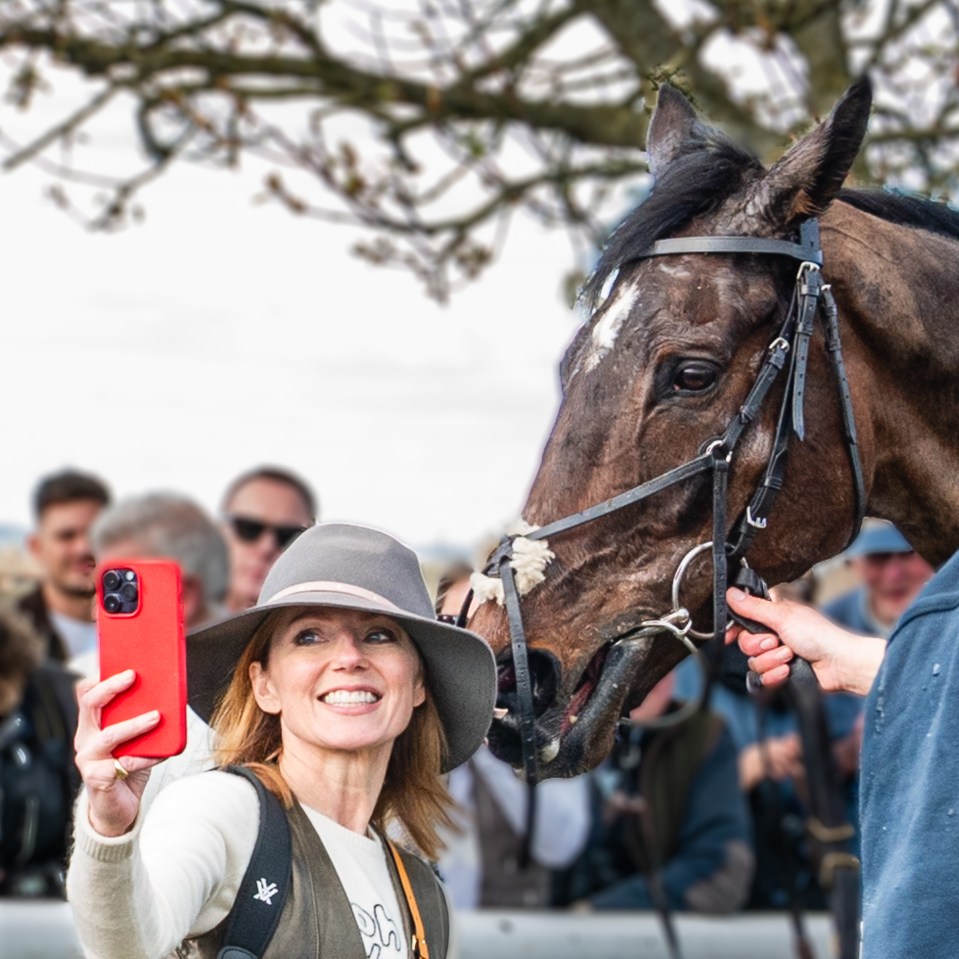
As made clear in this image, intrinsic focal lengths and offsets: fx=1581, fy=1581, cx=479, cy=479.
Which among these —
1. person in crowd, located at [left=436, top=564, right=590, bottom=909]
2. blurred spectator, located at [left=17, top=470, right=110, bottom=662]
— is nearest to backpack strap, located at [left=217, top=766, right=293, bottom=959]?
person in crowd, located at [left=436, top=564, right=590, bottom=909]

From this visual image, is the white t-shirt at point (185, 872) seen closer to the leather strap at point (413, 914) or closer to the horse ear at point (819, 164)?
the leather strap at point (413, 914)

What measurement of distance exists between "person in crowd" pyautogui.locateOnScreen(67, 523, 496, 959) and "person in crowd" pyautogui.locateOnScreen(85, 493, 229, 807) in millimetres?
2650

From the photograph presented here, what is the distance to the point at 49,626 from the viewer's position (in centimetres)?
621

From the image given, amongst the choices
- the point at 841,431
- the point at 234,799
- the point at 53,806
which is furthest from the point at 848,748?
the point at 234,799

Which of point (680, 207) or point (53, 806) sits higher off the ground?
point (680, 207)

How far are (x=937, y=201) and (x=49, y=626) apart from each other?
4119 millimetres

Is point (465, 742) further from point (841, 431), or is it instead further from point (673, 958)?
point (673, 958)

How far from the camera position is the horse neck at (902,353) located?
2.96 meters

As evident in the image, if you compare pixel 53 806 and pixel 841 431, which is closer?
pixel 841 431

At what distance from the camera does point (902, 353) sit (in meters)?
2.97

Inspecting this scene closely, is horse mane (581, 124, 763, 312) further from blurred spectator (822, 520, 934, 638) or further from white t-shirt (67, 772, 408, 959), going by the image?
blurred spectator (822, 520, 934, 638)

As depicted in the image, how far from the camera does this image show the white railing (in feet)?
16.9

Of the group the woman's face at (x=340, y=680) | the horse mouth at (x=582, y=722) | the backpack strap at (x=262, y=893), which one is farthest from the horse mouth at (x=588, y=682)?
the backpack strap at (x=262, y=893)

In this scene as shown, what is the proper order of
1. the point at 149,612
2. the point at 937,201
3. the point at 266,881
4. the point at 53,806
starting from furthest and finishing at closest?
the point at 53,806 < the point at 937,201 < the point at 266,881 < the point at 149,612
